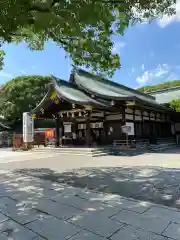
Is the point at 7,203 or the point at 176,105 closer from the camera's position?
the point at 7,203

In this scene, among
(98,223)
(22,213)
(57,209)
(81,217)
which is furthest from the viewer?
(57,209)

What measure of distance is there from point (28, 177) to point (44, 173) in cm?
73

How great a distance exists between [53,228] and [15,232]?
543 mm

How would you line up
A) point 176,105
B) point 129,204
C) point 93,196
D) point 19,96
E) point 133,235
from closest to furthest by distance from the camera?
point 133,235 < point 129,204 < point 93,196 < point 176,105 < point 19,96

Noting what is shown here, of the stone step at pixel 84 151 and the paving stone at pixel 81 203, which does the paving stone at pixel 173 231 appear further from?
the stone step at pixel 84 151

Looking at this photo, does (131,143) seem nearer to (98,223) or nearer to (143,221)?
(143,221)

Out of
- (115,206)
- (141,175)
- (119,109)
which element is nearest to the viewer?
(115,206)

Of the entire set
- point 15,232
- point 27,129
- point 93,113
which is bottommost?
point 15,232

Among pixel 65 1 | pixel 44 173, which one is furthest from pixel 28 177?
pixel 65 1

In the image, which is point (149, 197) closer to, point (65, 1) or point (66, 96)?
point (65, 1)

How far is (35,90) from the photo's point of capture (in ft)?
98.8

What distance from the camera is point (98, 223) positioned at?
133 inches

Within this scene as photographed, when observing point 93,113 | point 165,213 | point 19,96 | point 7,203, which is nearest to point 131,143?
point 93,113

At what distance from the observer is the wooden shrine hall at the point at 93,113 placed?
15.3 metres
